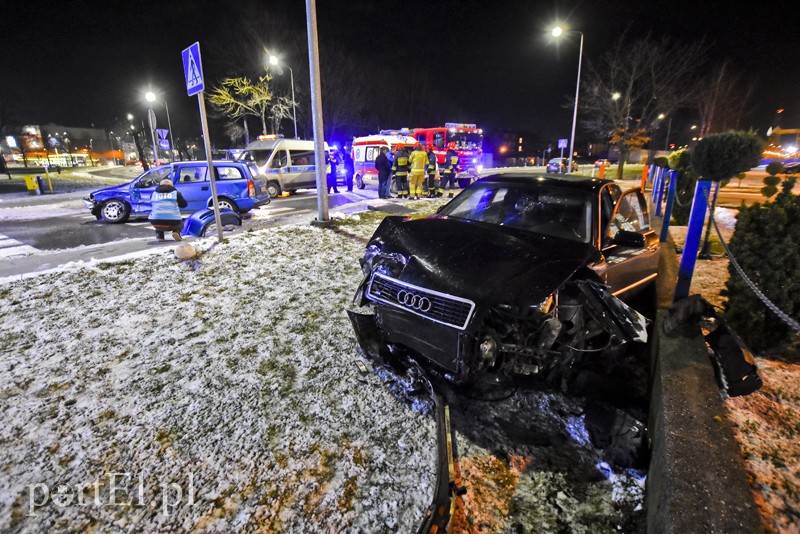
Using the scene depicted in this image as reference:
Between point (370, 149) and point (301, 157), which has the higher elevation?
point (370, 149)

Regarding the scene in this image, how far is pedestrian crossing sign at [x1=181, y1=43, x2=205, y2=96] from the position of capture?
5770mm

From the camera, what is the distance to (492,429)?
2.68m

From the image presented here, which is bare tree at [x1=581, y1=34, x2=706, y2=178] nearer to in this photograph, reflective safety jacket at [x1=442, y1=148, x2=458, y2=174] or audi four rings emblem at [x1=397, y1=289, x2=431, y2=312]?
reflective safety jacket at [x1=442, y1=148, x2=458, y2=174]

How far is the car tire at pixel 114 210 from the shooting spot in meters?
9.85

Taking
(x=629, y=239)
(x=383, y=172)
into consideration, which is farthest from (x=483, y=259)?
(x=383, y=172)

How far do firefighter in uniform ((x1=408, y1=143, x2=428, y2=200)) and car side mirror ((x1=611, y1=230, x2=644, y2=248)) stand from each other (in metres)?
10.5

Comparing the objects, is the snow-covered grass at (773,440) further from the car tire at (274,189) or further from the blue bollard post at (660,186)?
the car tire at (274,189)

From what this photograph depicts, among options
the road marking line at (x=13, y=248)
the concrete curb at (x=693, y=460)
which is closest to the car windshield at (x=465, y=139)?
the road marking line at (x=13, y=248)

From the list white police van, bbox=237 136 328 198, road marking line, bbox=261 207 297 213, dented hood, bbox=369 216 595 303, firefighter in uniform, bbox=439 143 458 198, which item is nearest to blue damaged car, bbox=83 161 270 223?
road marking line, bbox=261 207 297 213

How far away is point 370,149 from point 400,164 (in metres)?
6.83

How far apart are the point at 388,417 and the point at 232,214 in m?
6.86

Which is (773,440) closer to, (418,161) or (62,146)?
(418,161)

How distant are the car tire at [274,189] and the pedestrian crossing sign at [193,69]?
9.59m

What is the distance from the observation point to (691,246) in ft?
11.6
